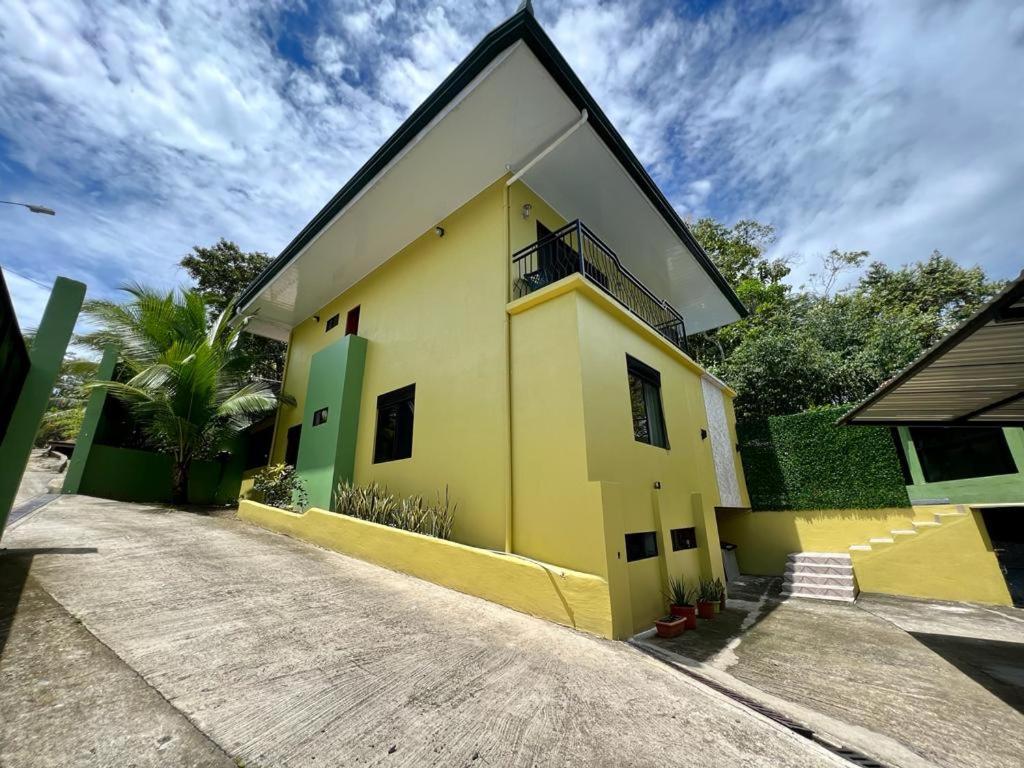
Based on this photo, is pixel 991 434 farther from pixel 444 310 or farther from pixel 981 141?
pixel 444 310

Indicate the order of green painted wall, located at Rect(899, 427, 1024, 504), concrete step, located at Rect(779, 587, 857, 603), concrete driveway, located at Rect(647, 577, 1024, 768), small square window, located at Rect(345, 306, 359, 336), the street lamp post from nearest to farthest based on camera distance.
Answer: concrete driveway, located at Rect(647, 577, 1024, 768) → the street lamp post → concrete step, located at Rect(779, 587, 857, 603) → green painted wall, located at Rect(899, 427, 1024, 504) → small square window, located at Rect(345, 306, 359, 336)

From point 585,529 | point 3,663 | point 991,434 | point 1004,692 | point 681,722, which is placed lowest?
point 1004,692

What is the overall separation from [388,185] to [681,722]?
854 centimetres

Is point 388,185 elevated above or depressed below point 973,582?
above

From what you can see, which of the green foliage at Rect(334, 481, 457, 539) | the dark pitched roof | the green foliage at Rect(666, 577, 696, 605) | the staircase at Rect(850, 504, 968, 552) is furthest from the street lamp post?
the staircase at Rect(850, 504, 968, 552)

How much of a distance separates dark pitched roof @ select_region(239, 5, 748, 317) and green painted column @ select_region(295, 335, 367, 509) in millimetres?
2768

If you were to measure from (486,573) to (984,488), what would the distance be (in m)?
11.3

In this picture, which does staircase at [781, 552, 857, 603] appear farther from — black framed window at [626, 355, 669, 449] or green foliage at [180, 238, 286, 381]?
green foliage at [180, 238, 286, 381]

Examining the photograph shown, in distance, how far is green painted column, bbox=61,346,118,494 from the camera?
30.3ft

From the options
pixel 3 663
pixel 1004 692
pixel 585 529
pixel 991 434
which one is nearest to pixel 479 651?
pixel 585 529

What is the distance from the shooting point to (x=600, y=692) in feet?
9.05

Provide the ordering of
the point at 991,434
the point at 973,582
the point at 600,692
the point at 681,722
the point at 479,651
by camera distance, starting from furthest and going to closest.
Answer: the point at 991,434 < the point at 973,582 < the point at 479,651 < the point at 600,692 < the point at 681,722

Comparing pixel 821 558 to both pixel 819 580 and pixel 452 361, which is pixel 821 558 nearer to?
pixel 819 580

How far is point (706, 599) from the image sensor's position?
6.21 metres
